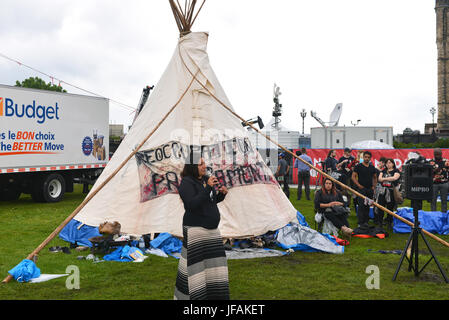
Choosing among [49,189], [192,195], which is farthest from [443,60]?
[192,195]

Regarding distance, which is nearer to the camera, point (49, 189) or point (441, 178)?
point (441, 178)

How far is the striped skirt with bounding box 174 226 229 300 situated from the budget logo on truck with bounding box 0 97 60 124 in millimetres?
10265

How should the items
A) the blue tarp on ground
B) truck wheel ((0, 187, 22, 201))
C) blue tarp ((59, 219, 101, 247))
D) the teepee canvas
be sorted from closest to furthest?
1. the teepee canvas
2. blue tarp ((59, 219, 101, 247))
3. the blue tarp on ground
4. truck wheel ((0, 187, 22, 201))

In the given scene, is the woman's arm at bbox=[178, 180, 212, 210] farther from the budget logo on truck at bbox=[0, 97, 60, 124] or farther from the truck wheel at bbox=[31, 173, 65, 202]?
the truck wheel at bbox=[31, 173, 65, 202]

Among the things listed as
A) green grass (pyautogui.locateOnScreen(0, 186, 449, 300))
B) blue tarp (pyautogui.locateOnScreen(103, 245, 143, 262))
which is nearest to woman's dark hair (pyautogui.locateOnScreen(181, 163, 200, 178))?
green grass (pyautogui.locateOnScreen(0, 186, 449, 300))

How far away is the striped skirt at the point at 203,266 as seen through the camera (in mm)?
4707

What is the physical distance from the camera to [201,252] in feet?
15.5

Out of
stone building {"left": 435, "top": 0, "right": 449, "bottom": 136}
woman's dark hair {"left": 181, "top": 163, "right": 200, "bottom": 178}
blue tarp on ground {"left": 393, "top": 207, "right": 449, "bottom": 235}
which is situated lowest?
blue tarp on ground {"left": 393, "top": 207, "right": 449, "bottom": 235}

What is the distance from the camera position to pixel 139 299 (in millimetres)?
5449

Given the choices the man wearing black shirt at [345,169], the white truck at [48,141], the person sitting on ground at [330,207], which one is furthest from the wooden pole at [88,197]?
the white truck at [48,141]

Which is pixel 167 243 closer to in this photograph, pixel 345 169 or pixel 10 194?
pixel 345 169

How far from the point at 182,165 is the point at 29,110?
7.73 metres

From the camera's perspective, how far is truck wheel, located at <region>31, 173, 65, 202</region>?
14.5 meters
